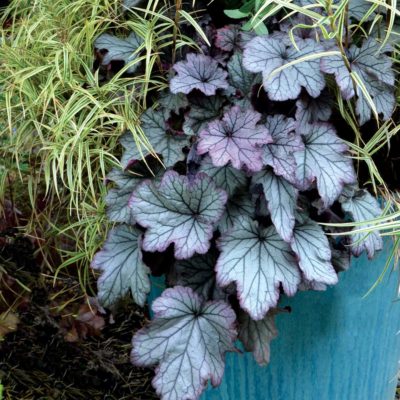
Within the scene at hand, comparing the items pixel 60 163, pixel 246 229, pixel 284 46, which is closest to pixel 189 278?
pixel 246 229

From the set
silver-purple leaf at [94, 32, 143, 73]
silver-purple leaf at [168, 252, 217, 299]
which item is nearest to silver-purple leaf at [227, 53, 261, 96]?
silver-purple leaf at [94, 32, 143, 73]

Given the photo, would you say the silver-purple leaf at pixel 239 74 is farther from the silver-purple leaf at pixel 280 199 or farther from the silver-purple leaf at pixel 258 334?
the silver-purple leaf at pixel 258 334

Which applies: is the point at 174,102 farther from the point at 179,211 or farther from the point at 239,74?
the point at 179,211

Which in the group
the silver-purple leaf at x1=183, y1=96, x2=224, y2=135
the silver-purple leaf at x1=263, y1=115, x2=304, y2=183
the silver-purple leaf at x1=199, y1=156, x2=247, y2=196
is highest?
the silver-purple leaf at x1=263, y1=115, x2=304, y2=183

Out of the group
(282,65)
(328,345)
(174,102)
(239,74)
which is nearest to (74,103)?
(174,102)

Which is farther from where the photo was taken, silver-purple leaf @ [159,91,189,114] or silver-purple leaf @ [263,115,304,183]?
silver-purple leaf @ [159,91,189,114]

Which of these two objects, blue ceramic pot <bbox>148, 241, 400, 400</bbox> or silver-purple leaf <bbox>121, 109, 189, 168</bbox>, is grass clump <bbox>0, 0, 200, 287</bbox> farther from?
blue ceramic pot <bbox>148, 241, 400, 400</bbox>

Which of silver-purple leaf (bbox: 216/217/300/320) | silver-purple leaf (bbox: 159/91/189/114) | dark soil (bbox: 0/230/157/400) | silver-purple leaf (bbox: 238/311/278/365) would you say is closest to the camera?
silver-purple leaf (bbox: 216/217/300/320)
